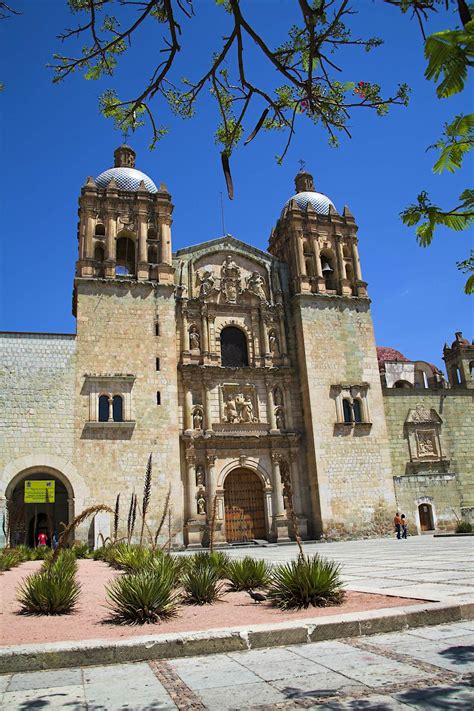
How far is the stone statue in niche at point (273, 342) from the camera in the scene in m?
26.5

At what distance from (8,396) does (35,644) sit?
17463 mm

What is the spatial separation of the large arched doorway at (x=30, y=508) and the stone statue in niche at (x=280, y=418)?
933 centimetres

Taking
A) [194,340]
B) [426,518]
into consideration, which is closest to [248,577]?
[194,340]

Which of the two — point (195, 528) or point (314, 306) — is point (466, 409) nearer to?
point (314, 306)

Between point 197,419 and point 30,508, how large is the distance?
8925 mm

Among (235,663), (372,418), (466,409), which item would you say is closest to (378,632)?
(235,663)

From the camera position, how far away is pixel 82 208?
25172mm

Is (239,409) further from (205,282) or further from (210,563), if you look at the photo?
(210,563)

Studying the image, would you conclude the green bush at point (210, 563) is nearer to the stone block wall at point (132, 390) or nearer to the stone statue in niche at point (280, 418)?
the stone block wall at point (132, 390)

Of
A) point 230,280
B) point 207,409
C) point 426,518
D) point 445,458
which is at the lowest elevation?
point 426,518

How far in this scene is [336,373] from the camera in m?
25.8

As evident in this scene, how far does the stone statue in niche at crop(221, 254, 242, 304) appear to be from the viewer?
2653 centimetres

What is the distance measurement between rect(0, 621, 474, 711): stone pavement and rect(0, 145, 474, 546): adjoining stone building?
1699cm

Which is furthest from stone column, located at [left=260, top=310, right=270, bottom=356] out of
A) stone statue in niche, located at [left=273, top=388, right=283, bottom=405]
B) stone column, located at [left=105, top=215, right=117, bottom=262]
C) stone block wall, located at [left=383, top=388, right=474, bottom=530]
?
stone column, located at [left=105, top=215, right=117, bottom=262]
